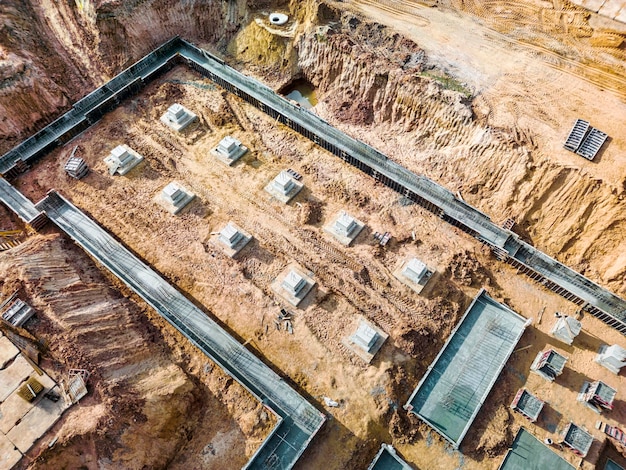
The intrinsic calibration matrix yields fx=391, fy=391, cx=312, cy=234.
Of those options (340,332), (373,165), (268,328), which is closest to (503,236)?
(373,165)

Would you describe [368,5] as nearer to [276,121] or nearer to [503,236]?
[276,121]

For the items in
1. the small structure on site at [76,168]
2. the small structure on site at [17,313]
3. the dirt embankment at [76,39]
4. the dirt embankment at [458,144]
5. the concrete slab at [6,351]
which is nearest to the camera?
the concrete slab at [6,351]

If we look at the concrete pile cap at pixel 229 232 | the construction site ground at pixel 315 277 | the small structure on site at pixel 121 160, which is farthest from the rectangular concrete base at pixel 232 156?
the concrete pile cap at pixel 229 232

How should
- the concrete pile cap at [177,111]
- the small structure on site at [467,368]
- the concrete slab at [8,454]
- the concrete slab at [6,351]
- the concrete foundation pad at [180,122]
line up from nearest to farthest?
1. the concrete slab at [8,454]
2. the concrete slab at [6,351]
3. the small structure on site at [467,368]
4. the concrete pile cap at [177,111]
5. the concrete foundation pad at [180,122]

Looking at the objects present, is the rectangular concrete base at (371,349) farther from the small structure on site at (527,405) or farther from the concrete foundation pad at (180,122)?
the concrete foundation pad at (180,122)

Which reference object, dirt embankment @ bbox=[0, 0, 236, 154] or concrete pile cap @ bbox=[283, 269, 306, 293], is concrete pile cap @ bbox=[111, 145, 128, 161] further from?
concrete pile cap @ bbox=[283, 269, 306, 293]
